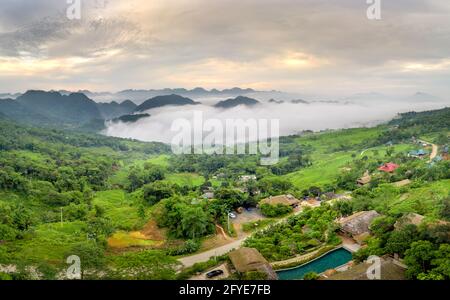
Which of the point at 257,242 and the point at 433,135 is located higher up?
the point at 433,135

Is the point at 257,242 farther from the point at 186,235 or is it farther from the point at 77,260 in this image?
the point at 77,260

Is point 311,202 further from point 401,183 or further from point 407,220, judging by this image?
point 407,220

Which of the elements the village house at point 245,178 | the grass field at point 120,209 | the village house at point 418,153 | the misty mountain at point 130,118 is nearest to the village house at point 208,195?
the grass field at point 120,209

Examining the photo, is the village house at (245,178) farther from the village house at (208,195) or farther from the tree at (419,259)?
the tree at (419,259)

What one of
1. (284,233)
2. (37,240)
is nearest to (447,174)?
(284,233)

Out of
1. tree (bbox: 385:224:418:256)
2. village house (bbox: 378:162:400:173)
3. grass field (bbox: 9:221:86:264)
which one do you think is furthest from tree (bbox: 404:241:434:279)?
village house (bbox: 378:162:400:173)

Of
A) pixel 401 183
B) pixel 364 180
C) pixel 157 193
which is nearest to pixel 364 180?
pixel 364 180
